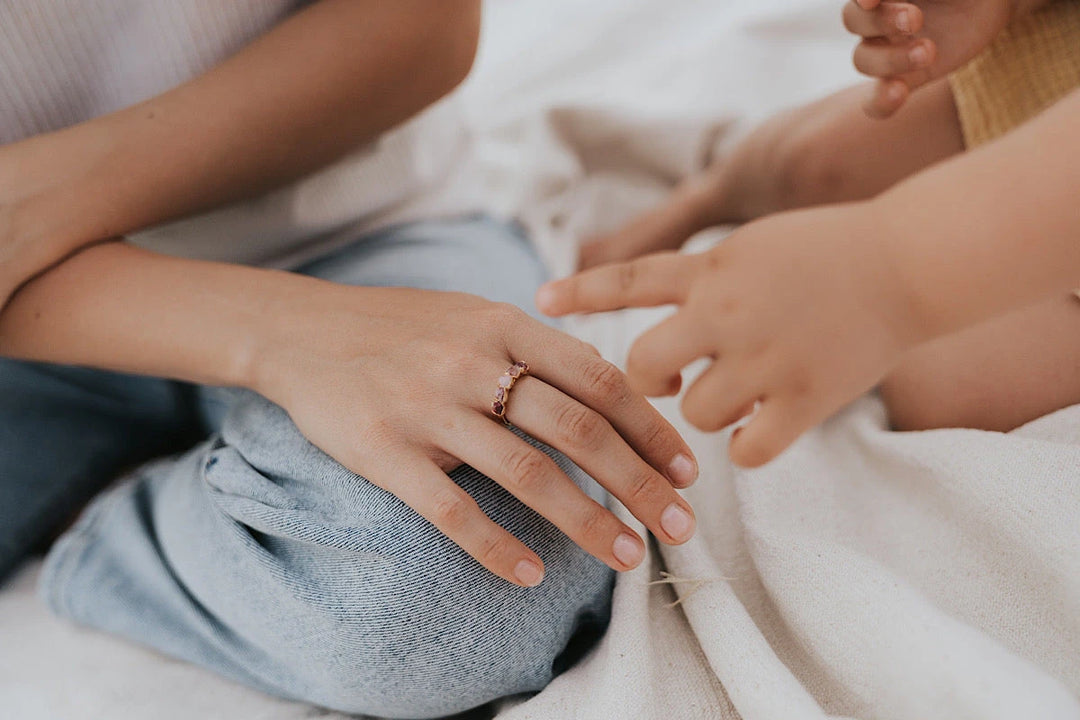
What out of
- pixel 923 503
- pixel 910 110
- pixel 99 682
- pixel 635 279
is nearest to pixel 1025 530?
pixel 923 503

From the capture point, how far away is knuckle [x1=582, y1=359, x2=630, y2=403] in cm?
44

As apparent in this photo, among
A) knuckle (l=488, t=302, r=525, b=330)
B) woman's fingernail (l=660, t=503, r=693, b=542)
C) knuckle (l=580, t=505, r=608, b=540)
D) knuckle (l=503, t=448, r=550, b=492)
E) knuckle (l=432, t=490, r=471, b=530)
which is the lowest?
woman's fingernail (l=660, t=503, r=693, b=542)

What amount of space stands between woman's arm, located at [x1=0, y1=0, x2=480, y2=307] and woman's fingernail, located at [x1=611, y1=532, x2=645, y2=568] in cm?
40

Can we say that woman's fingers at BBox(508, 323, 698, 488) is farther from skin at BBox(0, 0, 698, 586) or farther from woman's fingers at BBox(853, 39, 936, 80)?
woman's fingers at BBox(853, 39, 936, 80)

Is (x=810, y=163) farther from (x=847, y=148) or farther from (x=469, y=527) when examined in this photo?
(x=469, y=527)

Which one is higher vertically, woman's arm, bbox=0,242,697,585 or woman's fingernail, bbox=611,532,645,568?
woman's arm, bbox=0,242,697,585

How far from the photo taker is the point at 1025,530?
1.53 ft

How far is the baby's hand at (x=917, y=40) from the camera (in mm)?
574

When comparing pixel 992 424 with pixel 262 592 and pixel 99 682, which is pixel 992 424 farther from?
pixel 99 682

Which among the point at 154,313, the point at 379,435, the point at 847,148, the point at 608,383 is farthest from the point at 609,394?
the point at 847,148

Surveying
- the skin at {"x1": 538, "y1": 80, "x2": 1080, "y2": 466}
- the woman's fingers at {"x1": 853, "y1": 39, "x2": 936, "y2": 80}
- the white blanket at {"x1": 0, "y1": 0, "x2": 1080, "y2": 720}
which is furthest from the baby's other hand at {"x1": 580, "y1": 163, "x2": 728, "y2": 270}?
the skin at {"x1": 538, "y1": 80, "x2": 1080, "y2": 466}

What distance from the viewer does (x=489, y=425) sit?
1.44 ft

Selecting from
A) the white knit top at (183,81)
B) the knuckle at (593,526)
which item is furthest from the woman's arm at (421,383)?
the white knit top at (183,81)

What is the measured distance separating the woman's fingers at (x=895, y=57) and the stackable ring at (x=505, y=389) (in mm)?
357
